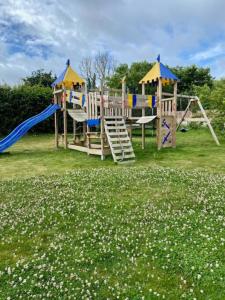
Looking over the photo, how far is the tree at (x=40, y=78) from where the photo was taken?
2923cm

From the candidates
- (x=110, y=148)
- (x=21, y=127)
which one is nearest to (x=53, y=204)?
(x=110, y=148)

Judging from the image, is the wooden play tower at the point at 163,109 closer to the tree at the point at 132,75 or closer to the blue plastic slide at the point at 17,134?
the blue plastic slide at the point at 17,134

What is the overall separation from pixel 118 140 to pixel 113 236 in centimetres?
705

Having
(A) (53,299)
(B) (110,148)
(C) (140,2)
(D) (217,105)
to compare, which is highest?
(C) (140,2)

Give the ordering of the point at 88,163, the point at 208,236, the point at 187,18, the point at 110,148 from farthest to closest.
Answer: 1. the point at 187,18
2. the point at 110,148
3. the point at 88,163
4. the point at 208,236

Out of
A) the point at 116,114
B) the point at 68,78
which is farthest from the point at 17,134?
the point at 116,114

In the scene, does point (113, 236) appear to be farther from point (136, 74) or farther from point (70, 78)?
point (136, 74)

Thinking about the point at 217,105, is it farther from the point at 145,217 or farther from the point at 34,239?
the point at 34,239

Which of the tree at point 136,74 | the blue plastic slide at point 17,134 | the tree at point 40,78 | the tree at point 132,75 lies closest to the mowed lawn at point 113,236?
the blue plastic slide at point 17,134

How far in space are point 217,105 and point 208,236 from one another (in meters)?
15.0

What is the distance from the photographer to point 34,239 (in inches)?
161

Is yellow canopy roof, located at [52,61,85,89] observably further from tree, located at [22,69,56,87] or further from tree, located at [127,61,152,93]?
tree, located at [127,61,152,93]

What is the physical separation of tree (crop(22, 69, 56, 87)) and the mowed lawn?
2328cm

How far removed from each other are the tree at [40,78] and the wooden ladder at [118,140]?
19.8 meters
